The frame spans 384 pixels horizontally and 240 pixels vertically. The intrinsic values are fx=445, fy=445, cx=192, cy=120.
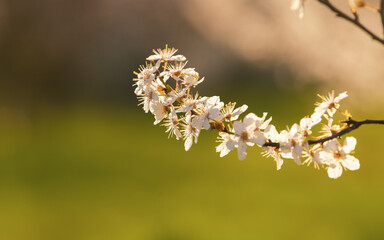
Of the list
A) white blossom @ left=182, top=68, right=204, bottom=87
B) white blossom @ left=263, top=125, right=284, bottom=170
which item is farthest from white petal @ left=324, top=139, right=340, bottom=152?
white blossom @ left=182, top=68, right=204, bottom=87

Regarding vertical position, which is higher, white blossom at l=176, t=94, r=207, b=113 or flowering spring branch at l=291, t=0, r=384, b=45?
flowering spring branch at l=291, t=0, r=384, b=45

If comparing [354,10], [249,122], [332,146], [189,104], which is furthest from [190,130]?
[354,10]

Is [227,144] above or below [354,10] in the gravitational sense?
below

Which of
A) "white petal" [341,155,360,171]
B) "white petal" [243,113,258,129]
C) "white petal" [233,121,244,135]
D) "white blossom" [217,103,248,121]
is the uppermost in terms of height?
"white blossom" [217,103,248,121]

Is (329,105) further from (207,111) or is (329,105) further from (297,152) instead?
(207,111)

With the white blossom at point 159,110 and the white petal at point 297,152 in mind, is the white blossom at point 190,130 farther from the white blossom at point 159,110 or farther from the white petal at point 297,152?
the white petal at point 297,152

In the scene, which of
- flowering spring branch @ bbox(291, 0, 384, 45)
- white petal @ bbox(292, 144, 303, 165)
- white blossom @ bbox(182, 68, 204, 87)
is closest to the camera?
flowering spring branch @ bbox(291, 0, 384, 45)

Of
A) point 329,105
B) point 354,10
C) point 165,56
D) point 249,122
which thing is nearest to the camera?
point 354,10

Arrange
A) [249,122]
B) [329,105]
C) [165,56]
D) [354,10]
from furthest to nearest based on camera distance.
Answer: [165,56] < [329,105] < [249,122] < [354,10]

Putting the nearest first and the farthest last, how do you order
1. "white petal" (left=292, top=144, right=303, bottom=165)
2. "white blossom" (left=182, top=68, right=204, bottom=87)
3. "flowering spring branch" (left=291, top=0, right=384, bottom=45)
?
1. "flowering spring branch" (left=291, top=0, right=384, bottom=45)
2. "white petal" (left=292, top=144, right=303, bottom=165)
3. "white blossom" (left=182, top=68, right=204, bottom=87)

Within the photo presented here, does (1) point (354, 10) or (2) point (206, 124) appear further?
(2) point (206, 124)

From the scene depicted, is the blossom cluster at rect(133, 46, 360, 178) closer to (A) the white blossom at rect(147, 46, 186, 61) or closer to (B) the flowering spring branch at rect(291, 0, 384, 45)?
(A) the white blossom at rect(147, 46, 186, 61)

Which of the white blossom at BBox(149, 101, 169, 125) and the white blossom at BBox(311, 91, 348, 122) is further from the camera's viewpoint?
the white blossom at BBox(149, 101, 169, 125)
